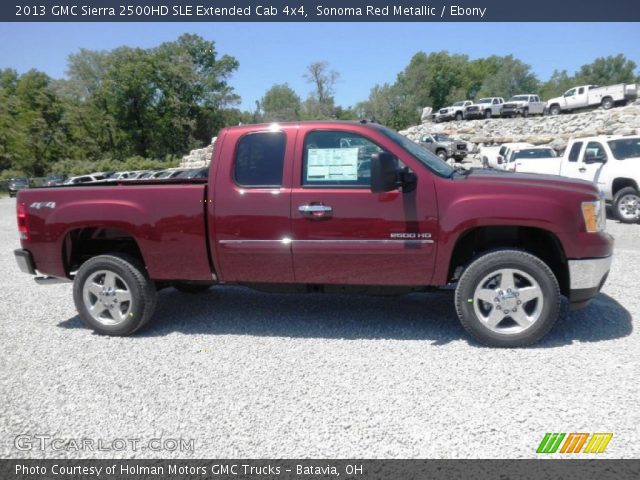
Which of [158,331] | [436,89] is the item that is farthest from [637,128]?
[436,89]

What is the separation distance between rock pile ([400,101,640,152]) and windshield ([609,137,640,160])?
708 inches

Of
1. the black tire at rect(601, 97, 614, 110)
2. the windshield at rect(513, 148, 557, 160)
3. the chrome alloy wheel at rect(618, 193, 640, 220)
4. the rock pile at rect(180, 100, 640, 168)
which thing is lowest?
the chrome alloy wheel at rect(618, 193, 640, 220)

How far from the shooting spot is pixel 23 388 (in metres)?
3.39

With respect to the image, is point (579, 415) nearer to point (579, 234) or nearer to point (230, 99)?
point (579, 234)

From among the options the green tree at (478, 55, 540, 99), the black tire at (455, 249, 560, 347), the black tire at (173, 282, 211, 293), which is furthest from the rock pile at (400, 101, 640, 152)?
the green tree at (478, 55, 540, 99)

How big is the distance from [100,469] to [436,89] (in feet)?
300

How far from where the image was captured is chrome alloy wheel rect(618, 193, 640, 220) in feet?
32.3

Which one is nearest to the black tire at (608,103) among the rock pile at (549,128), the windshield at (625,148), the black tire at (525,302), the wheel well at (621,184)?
the rock pile at (549,128)

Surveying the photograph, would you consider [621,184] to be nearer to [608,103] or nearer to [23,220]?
[23,220]

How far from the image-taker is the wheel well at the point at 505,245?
395 cm

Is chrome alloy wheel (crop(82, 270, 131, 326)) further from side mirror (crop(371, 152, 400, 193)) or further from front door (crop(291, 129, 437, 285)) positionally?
side mirror (crop(371, 152, 400, 193))

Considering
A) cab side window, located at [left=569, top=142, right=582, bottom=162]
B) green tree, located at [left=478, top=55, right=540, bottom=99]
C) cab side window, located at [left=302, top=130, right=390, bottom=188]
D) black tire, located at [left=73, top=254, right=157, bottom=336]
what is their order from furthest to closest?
green tree, located at [left=478, top=55, right=540, bottom=99] < cab side window, located at [left=569, top=142, right=582, bottom=162] < black tire, located at [left=73, top=254, right=157, bottom=336] < cab side window, located at [left=302, top=130, right=390, bottom=188]

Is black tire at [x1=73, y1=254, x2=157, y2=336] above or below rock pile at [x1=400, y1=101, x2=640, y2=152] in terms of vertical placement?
below

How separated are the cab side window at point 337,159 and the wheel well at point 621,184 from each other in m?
8.64
